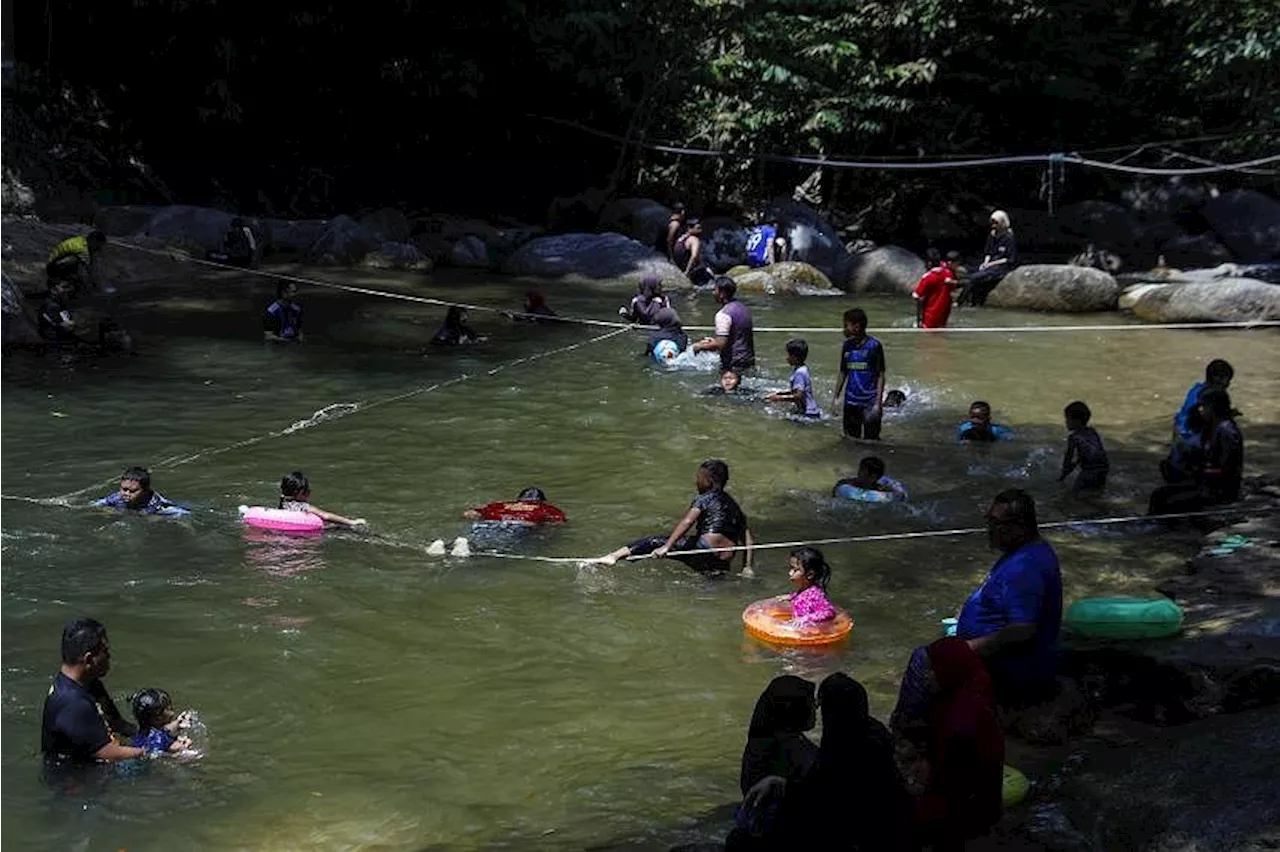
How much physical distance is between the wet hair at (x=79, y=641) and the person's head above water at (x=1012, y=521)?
14.6 feet

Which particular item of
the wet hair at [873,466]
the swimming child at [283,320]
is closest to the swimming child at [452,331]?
the swimming child at [283,320]

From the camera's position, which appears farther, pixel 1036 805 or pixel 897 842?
pixel 1036 805

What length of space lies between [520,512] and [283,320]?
347 inches

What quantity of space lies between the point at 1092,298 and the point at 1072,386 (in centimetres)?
691

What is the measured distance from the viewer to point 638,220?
29344 millimetres

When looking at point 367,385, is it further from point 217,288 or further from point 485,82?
point 485,82

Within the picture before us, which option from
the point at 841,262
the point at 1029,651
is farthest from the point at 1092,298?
the point at 1029,651

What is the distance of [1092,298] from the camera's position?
79.2ft

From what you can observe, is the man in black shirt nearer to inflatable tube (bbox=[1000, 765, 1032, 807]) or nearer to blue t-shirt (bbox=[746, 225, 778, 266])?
inflatable tube (bbox=[1000, 765, 1032, 807])

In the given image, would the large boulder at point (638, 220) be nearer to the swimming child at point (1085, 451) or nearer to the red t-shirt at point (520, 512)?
the swimming child at point (1085, 451)

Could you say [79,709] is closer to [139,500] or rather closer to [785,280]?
[139,500]

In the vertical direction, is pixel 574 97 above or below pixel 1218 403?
above

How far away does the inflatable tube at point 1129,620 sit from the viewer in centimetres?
864

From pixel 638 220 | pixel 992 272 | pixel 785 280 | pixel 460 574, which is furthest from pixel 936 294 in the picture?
pixel 460 574
